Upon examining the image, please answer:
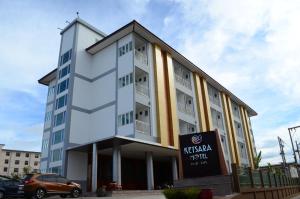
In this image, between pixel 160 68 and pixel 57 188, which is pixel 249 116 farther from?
pixel 57 188

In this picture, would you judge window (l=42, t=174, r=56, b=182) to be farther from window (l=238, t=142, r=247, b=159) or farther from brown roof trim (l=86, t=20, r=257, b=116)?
window (l=238, t=142, r=247, b=159)

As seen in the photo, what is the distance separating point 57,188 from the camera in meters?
20.4

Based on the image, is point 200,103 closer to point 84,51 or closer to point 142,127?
point 142,127

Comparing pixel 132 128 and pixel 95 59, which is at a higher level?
pixel 95 59

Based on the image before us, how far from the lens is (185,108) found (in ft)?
128

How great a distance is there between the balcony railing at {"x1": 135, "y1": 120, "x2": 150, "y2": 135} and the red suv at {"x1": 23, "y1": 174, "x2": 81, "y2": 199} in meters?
10.2

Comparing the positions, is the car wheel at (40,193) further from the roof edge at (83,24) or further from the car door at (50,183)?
the roof edge at (83,24)

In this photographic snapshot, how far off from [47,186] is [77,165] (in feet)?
38.2

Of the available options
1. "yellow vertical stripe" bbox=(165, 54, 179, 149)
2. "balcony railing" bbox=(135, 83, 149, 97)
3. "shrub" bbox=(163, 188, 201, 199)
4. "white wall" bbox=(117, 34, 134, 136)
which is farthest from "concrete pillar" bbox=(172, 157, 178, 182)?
"shrub" bbox=(163, 188, 201, 199)

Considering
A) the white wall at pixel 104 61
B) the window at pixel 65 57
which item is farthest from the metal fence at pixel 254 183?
the window at pixel 65 57

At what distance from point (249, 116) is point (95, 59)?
140 ft

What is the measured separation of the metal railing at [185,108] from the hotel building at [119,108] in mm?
153

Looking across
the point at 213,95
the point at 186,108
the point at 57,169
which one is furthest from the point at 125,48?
the point at 213,95

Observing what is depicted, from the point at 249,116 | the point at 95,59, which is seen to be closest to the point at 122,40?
the point at 95,59
